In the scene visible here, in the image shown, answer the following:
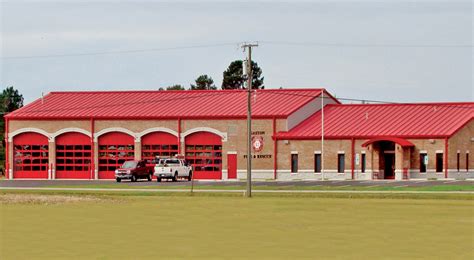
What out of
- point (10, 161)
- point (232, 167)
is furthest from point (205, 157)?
point (10, 161)

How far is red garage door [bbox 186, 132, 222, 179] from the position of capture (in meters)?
88.7

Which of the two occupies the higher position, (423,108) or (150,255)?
(423,108)

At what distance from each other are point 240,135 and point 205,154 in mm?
3958

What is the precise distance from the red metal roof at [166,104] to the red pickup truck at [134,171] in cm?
836

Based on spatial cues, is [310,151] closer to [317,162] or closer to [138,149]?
[317,162]

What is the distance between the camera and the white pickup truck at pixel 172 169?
79188 mm

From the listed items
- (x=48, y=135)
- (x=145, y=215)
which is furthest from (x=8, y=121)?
(x=145, y=215)

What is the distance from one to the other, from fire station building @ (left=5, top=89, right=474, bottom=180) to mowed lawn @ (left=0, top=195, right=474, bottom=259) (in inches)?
1652

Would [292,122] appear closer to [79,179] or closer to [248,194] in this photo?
[79,179]

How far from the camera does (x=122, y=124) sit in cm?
9138

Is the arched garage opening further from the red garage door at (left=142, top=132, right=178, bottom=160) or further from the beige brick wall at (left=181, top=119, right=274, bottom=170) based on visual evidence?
the beige brick wall at (left=181, top=119, right=274, bottom=170)

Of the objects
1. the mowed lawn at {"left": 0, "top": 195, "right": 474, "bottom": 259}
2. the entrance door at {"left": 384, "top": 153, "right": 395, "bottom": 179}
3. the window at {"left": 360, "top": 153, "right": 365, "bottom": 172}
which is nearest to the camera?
the mowed lawn at {"left": 0, "top": 195, "right": 474, "bottom": 259}

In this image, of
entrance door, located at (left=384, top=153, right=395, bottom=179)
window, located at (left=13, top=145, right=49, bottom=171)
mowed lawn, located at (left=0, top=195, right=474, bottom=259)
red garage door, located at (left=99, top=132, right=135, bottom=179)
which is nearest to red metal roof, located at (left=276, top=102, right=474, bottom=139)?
→ entrance door, located at (left=384, top=153, right=395, bottom=179)

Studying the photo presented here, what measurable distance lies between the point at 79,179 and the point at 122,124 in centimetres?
672
